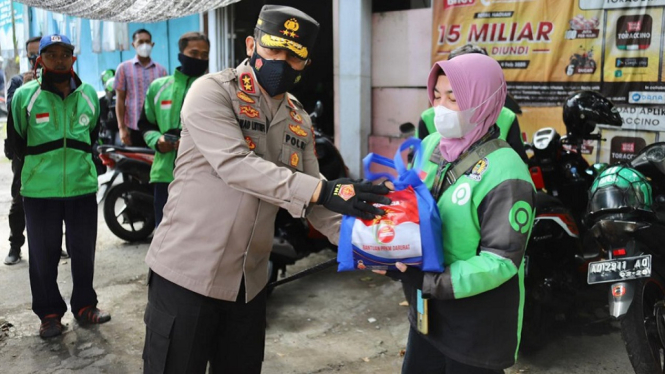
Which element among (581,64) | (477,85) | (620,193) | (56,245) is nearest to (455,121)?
(477,85)

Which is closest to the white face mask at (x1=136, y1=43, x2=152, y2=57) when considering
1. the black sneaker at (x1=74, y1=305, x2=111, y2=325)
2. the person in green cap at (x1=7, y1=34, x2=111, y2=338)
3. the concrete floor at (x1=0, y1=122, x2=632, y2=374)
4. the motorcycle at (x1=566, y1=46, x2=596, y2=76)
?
the concrete floor at (x1=0, y1=122, x2=632, y2=374)

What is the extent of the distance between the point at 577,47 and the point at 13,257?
5189 millimetres

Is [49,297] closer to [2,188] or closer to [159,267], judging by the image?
[159,267]

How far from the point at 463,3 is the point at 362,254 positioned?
470 centimetres

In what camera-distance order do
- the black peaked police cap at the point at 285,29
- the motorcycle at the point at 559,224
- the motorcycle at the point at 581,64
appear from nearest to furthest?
the black peaked police cap at the point at 285,29 < the motorcycle at the point at 559,224 < the motorcycle at the point at 581,64

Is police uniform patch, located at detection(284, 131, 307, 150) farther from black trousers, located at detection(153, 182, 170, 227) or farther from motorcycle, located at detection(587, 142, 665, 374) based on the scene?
black trousers, located at detection(153, 182, 170, 227)

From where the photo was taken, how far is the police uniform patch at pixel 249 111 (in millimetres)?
2202

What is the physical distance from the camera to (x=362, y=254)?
71.7 inches

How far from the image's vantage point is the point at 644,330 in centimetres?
302

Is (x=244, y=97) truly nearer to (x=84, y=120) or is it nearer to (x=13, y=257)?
(x=84, y=120)

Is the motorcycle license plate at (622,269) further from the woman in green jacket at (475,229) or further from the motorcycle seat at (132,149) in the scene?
the motorcycle seat at (132,149)

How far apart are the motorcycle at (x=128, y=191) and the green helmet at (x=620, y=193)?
3.99 metres

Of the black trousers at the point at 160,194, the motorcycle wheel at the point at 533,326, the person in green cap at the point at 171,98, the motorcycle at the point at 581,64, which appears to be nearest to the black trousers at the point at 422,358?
the motorcycle wheel at the point at 533,326

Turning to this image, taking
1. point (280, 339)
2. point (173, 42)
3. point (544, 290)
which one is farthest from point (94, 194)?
point (173, 42)
